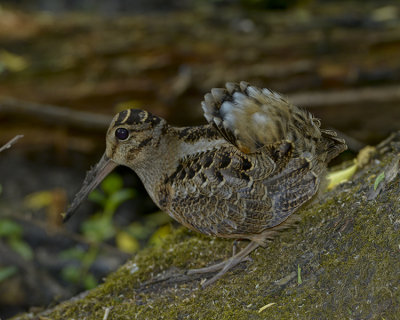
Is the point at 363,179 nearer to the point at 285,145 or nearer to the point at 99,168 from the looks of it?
the point at 285,145

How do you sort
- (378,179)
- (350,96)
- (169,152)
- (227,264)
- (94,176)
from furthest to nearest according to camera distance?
(350,96) < (94,176) < (169,152) < (227,264) < (378,179)

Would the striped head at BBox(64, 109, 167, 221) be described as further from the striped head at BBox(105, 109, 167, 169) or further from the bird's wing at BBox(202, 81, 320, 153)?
the bird's wing at BBox(202, 81, 320, 153)

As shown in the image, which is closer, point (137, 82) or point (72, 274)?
point (72, 274)

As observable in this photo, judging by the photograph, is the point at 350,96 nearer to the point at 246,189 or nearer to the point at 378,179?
the point at 378,179

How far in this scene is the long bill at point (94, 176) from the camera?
4453 mm

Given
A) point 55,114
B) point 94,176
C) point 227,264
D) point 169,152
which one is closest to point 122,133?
point 169,152

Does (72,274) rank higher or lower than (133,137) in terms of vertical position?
lower

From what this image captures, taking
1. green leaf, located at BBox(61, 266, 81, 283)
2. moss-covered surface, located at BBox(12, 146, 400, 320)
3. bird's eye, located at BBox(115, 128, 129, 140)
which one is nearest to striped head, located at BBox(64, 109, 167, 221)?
bird's eye, located at BBox(115, 128, 129, 140)

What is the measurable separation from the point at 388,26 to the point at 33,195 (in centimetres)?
476

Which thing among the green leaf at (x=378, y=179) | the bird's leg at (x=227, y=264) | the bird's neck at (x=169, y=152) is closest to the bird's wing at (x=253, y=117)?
the bird's neck at (x=169, y=152)

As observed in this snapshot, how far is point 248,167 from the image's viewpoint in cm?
389

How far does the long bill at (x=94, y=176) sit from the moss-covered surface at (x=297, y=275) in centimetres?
67

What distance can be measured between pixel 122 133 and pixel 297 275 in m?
1.56

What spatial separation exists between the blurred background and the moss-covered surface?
196cm
